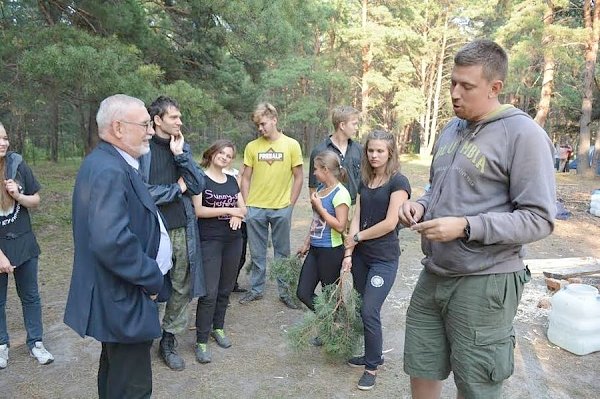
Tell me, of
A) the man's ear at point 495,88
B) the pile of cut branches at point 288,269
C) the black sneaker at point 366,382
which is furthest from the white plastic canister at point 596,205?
the man's ear at point 495,88

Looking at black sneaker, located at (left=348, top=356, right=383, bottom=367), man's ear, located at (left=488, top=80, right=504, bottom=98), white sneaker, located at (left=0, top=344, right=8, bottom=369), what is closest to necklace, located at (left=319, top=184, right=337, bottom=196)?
black sneaker, located at (left=348, top=356, right=383, bottom=367)

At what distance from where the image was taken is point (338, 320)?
11.2ft

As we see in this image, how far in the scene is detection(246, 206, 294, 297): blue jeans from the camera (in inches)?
185

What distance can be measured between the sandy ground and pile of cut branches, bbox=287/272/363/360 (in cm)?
23

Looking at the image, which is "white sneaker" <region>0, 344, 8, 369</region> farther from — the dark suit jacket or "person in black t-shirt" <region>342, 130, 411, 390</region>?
"person in black t-shirt" <region>342, 130, 411, 390</region>

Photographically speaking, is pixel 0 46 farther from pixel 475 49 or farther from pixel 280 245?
pixel 475 49

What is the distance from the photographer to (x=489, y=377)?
197 centimetres

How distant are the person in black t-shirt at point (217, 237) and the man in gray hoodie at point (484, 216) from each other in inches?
73.0

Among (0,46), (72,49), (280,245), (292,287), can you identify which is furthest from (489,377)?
(0,46)

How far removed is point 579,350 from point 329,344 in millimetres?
2124

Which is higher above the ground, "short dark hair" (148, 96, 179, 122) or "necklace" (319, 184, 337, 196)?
"short dark hair" (148, 96, 179, 122)

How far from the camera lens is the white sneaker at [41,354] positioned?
3433 millimetres

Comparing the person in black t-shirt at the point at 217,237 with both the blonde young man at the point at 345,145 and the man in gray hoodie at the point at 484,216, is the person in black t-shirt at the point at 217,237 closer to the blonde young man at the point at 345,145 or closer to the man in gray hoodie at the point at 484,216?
the blonde young man at the point at 345,145

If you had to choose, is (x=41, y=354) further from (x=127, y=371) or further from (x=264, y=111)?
(x=264, y=111)
